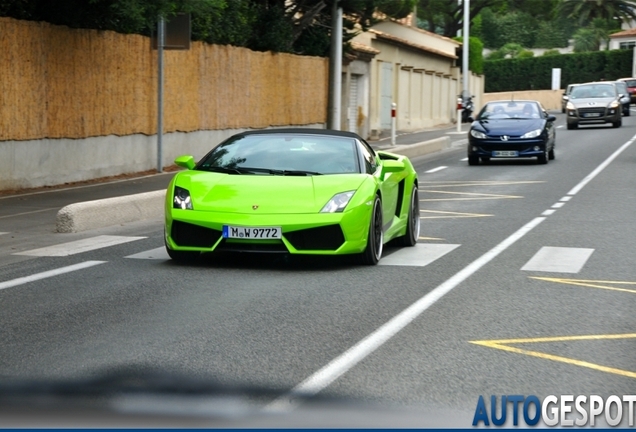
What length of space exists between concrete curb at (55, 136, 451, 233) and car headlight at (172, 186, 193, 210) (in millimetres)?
3359

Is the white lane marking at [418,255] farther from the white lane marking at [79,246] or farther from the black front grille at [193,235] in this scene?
the white lane marking at [79,246]

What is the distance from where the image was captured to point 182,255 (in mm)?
11727

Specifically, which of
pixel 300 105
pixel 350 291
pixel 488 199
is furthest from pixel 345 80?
pixel 350 291

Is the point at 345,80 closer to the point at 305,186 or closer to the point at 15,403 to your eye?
the point at 305,186

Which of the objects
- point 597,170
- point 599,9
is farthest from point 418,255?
point 599,9

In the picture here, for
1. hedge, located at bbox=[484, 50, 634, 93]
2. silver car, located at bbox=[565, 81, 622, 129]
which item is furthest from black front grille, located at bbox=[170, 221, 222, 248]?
hedge, located at bbox=[484, 50, 634, 93]

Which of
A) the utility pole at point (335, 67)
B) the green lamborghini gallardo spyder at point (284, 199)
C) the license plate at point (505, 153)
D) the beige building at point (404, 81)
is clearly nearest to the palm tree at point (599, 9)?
the beige building at point (404, 81)

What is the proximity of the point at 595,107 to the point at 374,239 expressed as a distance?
3808 centimetres

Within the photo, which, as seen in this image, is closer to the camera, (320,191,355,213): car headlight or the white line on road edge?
the white line on road edge

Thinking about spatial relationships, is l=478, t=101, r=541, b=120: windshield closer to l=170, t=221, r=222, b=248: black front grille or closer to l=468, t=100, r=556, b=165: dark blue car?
l=468, t=100, r=556, b=165: dark blue car

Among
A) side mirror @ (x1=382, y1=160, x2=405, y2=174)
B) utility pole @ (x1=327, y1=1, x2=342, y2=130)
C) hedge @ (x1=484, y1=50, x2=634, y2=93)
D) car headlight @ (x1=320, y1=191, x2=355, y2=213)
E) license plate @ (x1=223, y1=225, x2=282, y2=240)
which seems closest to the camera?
license plate @ (x1=223, y1=225, x2=282, y2=240)

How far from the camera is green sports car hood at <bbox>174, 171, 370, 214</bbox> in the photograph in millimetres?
10758

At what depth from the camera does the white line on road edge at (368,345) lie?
544 centimetres

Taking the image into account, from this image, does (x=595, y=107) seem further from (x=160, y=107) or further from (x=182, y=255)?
(x=182, y=255)
